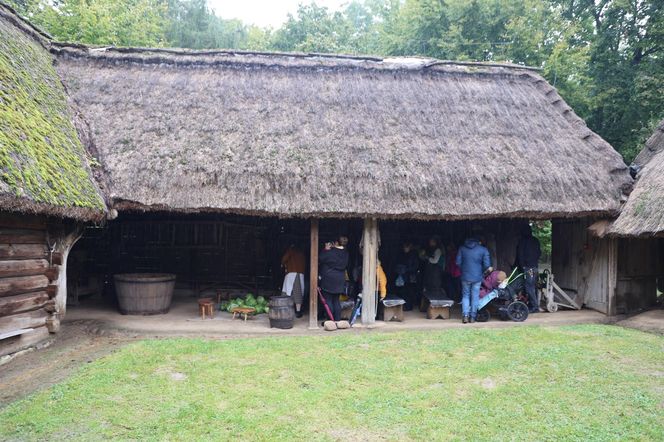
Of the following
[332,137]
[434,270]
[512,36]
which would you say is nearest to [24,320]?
[332,137]

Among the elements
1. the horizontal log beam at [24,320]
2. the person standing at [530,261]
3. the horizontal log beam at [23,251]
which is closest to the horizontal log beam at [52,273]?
the horizontal log beam at [23,251]

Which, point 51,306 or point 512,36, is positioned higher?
point 512,36

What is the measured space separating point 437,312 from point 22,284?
7351 mm

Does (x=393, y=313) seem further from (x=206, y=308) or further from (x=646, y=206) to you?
(x=646, y=206)

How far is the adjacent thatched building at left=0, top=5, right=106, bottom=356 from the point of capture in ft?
20.3

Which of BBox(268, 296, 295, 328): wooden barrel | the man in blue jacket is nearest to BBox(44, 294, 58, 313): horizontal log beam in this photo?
BBox(268, 296, 295, 328): wooden barrel

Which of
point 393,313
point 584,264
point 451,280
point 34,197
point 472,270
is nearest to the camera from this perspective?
point 34,197

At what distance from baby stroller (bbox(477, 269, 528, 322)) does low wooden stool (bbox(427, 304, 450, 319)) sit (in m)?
0.64

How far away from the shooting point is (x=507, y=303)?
32.2 feet

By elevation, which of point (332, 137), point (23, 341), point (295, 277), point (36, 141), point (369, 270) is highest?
point (332, 137)

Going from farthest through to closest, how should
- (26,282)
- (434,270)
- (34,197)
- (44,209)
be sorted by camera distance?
1. (434,270)
2. (26,282)
3. (44,209)
4. (34,197)

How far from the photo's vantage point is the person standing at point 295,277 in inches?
386

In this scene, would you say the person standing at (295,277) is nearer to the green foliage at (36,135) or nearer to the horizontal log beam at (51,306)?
the green foliage at (36,135)

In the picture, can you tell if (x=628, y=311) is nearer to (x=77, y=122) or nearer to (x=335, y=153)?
(x=335, y=153)
